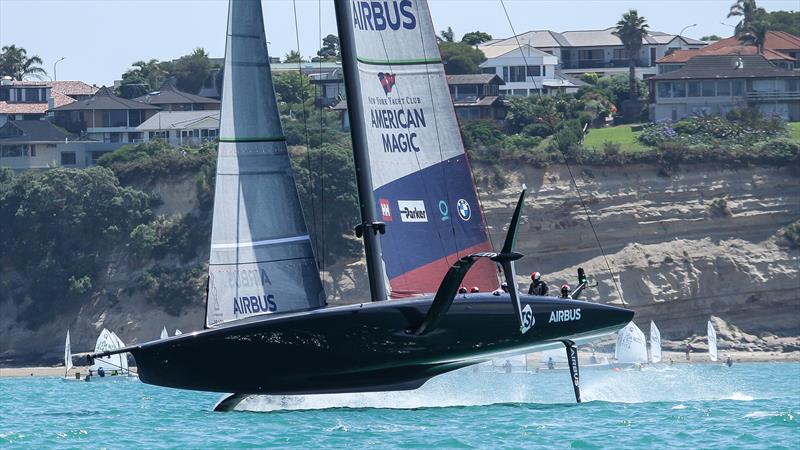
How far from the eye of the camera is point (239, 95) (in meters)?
Result: 23.7

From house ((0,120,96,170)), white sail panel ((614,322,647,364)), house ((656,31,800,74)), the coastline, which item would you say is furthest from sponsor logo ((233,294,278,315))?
house ((656,31,800,74))

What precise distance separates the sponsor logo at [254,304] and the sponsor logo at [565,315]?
423 cm

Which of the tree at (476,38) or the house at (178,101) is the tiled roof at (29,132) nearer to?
the house at (178,101)

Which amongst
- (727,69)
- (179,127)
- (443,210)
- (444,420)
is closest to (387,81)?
(443,210)

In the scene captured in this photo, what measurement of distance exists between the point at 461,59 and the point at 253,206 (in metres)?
74.5

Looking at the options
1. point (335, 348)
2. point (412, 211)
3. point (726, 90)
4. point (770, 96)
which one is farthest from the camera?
point (726, 90)

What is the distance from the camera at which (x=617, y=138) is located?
242 ft

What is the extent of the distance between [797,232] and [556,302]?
43.7 metres

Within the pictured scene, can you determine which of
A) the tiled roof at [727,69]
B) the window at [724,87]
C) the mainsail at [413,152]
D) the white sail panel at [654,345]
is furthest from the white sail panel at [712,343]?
the mainsail at [413,152]

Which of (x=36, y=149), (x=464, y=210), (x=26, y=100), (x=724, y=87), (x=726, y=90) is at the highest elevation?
(x=26, y=100)

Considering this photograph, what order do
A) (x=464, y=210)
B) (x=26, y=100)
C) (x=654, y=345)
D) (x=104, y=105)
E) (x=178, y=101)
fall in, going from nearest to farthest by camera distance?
1. (x=464, y=210)
2. (x=654, y=345)
3. (x=104, y=105)
4. (x=178, y=101)
5. (x=26, y=100)

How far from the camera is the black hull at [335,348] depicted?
21812mm

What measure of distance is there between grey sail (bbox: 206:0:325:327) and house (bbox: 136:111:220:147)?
62421 mm

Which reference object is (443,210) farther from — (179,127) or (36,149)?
(179,127)
